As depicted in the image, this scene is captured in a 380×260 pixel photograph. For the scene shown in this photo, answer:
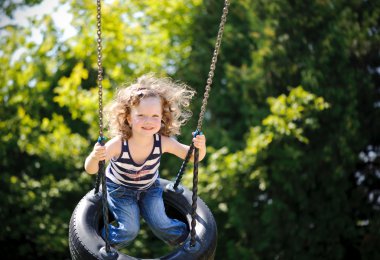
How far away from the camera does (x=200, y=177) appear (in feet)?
24.5

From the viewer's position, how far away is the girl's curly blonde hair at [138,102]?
10.2 feet

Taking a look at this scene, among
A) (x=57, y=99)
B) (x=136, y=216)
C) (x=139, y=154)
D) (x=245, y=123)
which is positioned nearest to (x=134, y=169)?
(x=139, y=154)

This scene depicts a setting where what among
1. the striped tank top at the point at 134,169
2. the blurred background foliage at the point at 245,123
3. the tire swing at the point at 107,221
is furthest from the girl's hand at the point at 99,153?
the blurred background foliage at the point at 245,123

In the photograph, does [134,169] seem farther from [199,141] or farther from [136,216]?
[199,141]

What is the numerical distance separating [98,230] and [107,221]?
1.29 feet

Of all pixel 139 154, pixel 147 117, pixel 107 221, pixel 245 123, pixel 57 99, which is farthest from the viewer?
pixel 245 123

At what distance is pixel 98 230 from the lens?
3.22 m

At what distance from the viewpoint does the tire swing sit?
2.92 m

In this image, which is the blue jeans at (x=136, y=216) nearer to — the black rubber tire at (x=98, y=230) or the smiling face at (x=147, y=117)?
the black rubber tire at (x=98, y=230)

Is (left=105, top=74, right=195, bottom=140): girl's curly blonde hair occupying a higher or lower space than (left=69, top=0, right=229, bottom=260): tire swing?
higher

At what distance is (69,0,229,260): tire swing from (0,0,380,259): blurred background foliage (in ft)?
12.8

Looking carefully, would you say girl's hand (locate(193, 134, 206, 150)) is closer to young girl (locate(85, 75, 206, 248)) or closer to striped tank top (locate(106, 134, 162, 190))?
young girl (locate(85, 75, 206, 248))

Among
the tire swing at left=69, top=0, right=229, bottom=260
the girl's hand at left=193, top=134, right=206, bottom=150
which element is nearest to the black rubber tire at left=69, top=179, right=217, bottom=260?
the tire swing at left=69, top=0, right=229, bottom=260

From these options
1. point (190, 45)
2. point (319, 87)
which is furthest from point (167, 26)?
point (319, 87)
